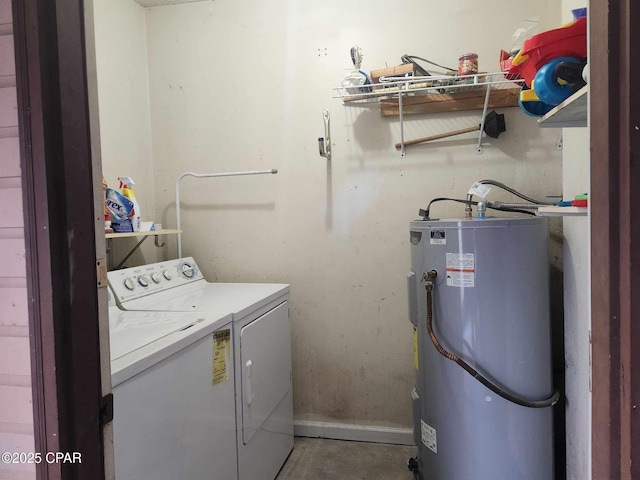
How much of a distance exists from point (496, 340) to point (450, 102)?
121 cm

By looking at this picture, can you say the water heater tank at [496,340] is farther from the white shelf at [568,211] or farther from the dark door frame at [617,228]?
the dark door frame at [617,228]

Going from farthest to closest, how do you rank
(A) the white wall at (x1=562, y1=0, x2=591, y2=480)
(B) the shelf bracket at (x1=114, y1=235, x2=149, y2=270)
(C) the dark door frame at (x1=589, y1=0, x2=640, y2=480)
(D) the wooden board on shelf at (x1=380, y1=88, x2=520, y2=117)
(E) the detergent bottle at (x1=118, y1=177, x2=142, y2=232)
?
(B) the shelf bracket at (x1=114, y1=235, x2=149, y2=270) → (D) the wooden board on shelf at (x1=380, y1=88, x2=520, y2=117) → (E) the detergent bottle at (x1=118, y1=177, x2=142, y2=232) → (A) the white wall at (x1=562, y1=0, x2=591, y2=480) → (C) the dark door frame at (x1=589, y1=0, x2=640, y2=480)

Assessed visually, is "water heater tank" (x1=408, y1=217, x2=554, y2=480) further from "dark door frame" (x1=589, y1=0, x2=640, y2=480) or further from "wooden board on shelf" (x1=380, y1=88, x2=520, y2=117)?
"dark door frame" (x1=589, y1=0, x2=640, y2=480)

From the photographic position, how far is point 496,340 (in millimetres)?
1424

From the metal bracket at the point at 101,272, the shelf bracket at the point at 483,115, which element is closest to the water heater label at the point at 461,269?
the shelf bracket at the point at 483,115


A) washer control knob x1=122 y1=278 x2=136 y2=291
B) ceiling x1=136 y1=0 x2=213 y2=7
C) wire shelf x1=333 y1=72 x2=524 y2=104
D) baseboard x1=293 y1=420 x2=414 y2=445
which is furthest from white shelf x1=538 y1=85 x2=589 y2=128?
ceiling x1=136 y1=0 x2=213 y2=7

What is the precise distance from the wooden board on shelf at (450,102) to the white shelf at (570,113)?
960 mm

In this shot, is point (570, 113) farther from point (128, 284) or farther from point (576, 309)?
point (128, 284)

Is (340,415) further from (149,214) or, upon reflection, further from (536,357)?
(149,214)

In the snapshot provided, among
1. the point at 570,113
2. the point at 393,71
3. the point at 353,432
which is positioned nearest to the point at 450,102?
the point at 393,71

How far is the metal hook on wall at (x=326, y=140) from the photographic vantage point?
6.74 ft

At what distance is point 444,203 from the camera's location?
79.9 inches

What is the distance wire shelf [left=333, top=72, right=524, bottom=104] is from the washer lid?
136 centimetres

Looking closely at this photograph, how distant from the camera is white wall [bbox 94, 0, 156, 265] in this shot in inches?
77.5
